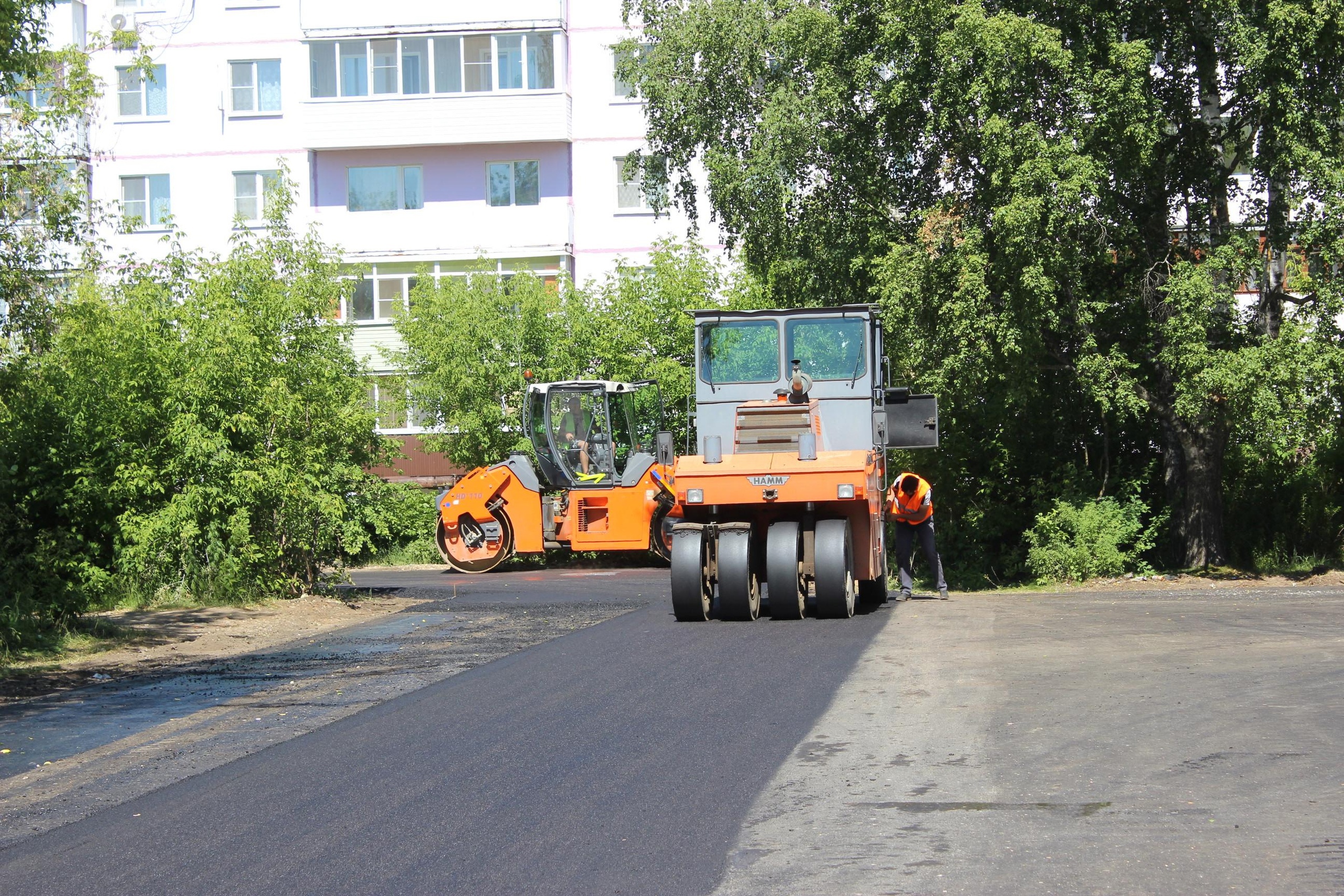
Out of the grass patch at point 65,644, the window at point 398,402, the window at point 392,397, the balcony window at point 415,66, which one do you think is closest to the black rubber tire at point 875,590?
the grass patch at point 65,644

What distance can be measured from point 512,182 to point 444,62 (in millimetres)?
3537

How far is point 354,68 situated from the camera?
3812 cm

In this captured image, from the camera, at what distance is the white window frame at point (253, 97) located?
40.2 m

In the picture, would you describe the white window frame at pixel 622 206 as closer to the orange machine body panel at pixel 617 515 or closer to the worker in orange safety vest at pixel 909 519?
the orange machine body panel at pixel 617 515

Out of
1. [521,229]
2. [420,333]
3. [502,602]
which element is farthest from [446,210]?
[502,602]


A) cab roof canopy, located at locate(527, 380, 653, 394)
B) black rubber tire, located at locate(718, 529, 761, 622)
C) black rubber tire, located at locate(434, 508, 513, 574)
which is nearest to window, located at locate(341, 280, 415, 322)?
black rubber tire, located at locate(434, 508, 513, 574)

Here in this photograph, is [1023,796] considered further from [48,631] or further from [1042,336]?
[1042,336]

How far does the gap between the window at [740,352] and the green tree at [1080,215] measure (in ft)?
15.1

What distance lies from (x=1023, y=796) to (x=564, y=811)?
7.31 ft

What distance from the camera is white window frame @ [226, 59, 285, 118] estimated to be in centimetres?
4022

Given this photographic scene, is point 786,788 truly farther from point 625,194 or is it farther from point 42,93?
point 625,194

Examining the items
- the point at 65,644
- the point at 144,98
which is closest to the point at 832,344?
the point at 65,644

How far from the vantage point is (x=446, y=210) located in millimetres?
38844

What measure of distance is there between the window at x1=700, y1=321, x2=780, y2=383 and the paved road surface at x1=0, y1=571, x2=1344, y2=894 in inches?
191
